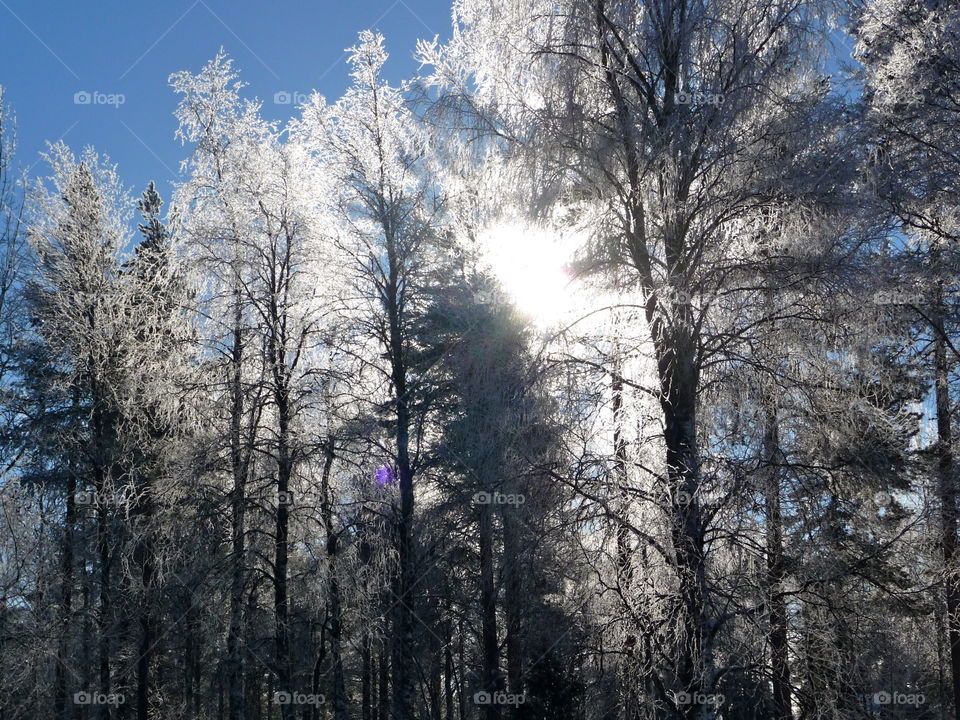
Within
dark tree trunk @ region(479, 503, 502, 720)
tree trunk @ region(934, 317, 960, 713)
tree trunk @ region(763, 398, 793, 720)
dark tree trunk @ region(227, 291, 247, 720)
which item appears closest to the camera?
tree trunk @ region(763, 398, 793, 720)

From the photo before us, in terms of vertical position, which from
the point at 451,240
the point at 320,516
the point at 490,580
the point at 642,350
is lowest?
the point at 490,580

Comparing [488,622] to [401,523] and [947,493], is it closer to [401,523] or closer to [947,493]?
[401,523]

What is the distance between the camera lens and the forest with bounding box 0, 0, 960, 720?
5801 mm

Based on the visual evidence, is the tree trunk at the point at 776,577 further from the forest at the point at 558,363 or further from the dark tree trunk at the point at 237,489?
the dark tree trunk at the point at 237,489

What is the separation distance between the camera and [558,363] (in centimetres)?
619

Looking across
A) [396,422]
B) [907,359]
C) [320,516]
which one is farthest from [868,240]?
[320,516]

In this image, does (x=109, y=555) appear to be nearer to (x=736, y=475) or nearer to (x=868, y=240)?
(x=736, y=475)

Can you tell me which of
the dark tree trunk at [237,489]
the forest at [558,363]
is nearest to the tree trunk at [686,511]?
the forest at [558,363]

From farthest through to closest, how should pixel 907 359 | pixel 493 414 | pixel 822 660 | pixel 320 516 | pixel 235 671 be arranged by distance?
1. pixel 235 671
2. pixel 320 516
3. pixel 907 359
4. pixel 493 414
5. pixel 822 660

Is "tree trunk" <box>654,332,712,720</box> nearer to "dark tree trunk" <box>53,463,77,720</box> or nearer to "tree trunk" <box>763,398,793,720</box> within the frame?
"tree trunk" <box>763,398,793,720</box>

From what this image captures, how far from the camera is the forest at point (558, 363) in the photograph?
5801 millimetres

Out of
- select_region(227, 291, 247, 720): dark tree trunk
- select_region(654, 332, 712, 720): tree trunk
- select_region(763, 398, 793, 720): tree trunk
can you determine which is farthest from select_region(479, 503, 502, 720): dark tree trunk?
select_region(763, 398, 793, 720): tree trunk

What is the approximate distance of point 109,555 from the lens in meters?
13.7

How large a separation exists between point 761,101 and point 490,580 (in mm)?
8673
